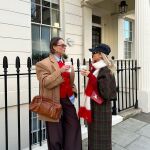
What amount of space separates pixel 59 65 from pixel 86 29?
238 inches

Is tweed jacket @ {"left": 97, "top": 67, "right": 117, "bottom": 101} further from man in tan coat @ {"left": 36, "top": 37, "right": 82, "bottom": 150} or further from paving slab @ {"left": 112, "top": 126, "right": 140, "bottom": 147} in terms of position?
paving slab @ {"left": 112, "top": 126, "right": 140, "bottom": 147}

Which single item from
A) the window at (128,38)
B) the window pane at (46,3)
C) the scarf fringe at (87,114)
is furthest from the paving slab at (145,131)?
the window at (128,38)

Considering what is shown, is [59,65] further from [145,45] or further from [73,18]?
[73,18]

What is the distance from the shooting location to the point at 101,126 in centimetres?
334

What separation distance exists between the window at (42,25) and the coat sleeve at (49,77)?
4.31 metres

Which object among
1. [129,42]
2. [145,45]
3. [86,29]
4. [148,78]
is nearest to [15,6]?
[86,29]

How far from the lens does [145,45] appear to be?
6.71 meters

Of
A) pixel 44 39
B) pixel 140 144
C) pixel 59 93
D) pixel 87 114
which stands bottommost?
pixel 140 144

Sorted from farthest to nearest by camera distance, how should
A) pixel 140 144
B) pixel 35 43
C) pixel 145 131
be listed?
pixel 35 43
pixel 145 131
pixel 140 144

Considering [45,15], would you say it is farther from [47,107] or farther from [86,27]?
[47,107]

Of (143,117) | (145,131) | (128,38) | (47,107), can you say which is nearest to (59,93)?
(47,107)

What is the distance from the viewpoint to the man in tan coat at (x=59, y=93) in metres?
2.91

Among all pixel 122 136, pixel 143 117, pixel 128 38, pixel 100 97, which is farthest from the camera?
pixel 128 38

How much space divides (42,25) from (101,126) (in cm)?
476
